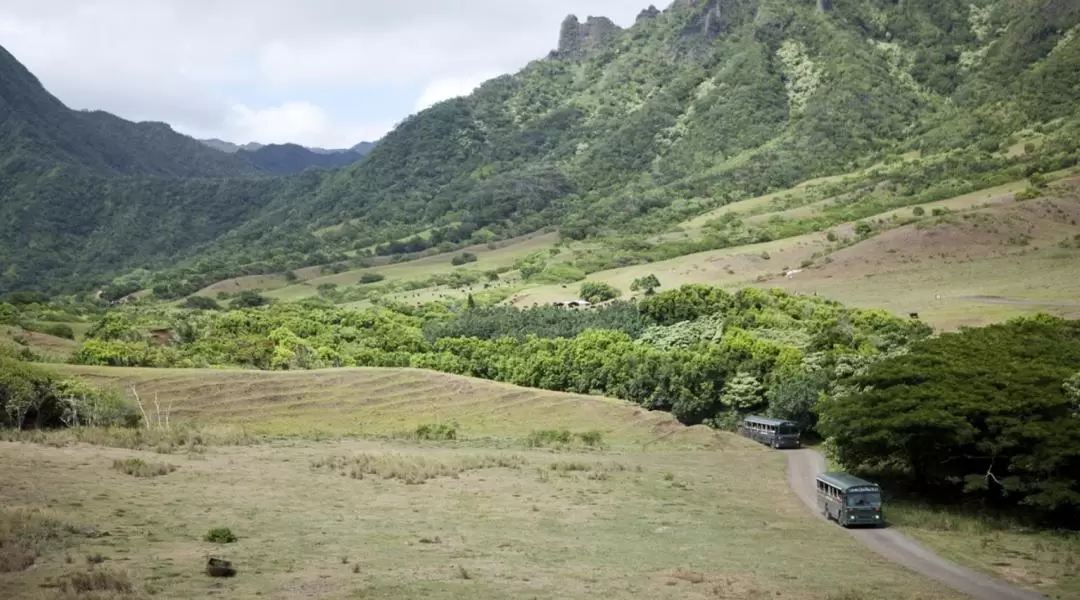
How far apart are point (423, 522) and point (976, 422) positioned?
83.7 feet

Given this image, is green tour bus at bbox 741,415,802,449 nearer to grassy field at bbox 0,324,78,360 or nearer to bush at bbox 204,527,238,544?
bush at bbox 204,527,238,544

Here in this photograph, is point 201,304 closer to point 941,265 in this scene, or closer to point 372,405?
point 372,405

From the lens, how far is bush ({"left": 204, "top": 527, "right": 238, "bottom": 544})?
32375 mm

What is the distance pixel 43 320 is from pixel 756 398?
96.1m

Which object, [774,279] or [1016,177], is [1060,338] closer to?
[774,279]

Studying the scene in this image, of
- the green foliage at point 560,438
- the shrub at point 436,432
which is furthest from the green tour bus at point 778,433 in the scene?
the shrub at point 436,432

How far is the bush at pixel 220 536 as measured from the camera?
106 ft

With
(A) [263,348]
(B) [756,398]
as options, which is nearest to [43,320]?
(A) [263,348]

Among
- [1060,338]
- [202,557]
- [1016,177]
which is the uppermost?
[1016,177]

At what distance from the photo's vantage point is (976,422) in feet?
145

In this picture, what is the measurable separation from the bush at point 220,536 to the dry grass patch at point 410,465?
15.0 m

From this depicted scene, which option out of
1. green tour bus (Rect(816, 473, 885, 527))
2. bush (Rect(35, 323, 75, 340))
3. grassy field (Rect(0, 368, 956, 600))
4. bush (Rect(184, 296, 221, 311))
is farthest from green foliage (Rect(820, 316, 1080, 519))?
bush (Rect(184, 296, 221, 311))

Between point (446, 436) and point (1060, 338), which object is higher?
point (1060, 338)

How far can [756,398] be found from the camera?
74.5 meters
